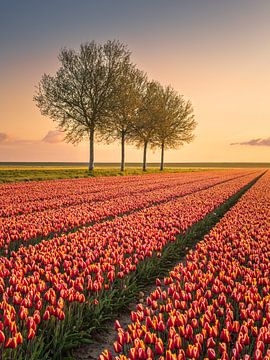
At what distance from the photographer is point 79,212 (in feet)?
44.2

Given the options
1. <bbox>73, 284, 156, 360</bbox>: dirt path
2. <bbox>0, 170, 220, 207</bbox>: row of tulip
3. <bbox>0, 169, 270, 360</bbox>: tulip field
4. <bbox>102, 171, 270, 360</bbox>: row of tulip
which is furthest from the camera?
<bbox>0, 170, 220, 207</bbox>: row of tulip

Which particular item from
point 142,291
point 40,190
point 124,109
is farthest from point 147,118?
point 142,291

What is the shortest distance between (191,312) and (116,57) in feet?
160

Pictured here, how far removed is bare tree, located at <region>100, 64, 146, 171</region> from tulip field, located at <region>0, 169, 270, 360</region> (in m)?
35.6

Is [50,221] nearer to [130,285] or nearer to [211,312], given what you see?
[130,285]

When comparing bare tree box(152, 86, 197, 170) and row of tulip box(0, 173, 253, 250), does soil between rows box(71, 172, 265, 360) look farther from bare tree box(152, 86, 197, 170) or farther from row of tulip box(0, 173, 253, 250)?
bare tree box(152, 86, 197, 170)

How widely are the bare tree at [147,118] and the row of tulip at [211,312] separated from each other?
45.6m

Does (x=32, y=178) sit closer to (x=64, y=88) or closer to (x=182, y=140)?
(x=64, y=88)

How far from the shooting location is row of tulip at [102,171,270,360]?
358 cm

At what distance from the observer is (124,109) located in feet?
164

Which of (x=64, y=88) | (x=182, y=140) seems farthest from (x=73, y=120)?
(x=182, y=140)

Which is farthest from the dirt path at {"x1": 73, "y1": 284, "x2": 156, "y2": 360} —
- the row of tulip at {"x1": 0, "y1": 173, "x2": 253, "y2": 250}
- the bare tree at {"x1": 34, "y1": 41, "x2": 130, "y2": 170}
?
the bare tree at {"x1": 34, "y1": 41, "x2": 130, "y2": 170}

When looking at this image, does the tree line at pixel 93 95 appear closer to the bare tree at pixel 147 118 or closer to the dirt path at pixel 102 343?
the bare tree at pixel 147 118

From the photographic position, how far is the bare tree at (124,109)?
157 feet
